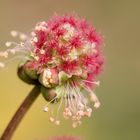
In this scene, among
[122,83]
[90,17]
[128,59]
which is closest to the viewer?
[122,83]

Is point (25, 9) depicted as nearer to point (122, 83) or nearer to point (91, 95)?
point (122, 83)

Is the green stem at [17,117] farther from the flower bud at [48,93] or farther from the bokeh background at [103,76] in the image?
the bokeh background at [103,76]

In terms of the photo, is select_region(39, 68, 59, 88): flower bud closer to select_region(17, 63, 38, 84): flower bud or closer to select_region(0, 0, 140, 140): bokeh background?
select_region(17, 63, 38, 84): flower bud

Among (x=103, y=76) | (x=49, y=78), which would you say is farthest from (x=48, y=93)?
(x=103, y=76)

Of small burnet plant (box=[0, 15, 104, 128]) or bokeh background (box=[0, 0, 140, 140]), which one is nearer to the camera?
small burnet plant (box=[0, 15, 104, 128])

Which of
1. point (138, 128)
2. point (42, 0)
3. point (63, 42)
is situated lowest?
point (138, 128)

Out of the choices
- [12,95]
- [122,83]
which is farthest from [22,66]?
[122,83]

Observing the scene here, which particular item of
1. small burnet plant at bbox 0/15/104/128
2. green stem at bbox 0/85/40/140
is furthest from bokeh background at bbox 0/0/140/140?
green stem at bbox 0/85/40/140
